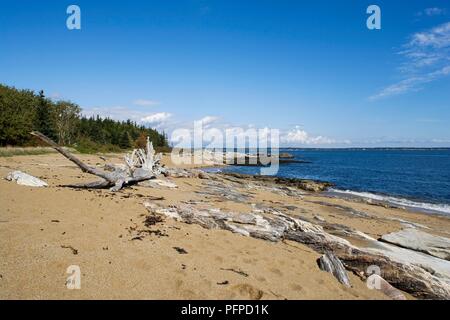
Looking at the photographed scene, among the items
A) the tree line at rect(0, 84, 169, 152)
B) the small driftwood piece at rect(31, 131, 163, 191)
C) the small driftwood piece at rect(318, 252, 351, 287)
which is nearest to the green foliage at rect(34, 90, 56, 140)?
the tree line at rect(0, 84, 169, 152)

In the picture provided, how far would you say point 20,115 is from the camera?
147 feet

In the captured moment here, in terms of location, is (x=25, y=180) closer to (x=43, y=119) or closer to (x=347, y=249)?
(x=347, y=249)

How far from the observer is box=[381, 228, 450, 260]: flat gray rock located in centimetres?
977

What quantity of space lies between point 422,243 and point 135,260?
987 centimetres

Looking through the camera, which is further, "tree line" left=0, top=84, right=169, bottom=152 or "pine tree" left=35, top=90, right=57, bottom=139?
"pine tree" left=35, top=90, right=57, bottom=139

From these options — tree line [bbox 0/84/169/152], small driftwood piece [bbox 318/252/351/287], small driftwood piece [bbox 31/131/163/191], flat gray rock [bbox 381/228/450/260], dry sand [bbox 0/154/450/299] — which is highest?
tree line [bbox 0/84/169/152]

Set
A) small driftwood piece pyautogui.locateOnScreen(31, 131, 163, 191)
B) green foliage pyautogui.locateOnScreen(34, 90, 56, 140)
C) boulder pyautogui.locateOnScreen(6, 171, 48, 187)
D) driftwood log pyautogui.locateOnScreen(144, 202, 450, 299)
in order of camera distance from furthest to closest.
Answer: green foliage pyautogui.locateOnScreen(34, 90, 56, 140) < small driftwood piece pyautogui.locateOnScreen(31, 131, 163, 191) < boulder pyautogui.locateOnScreen(6, 171, 48, 187) < driftwood log pyautogui.locateOnScreen(144, 202, 450, 299)

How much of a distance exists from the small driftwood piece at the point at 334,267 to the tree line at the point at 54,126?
47.1m

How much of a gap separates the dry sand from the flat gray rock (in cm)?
420

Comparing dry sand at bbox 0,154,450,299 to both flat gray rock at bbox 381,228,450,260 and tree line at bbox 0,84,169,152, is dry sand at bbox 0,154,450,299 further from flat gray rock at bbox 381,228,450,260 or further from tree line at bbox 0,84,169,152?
tree line at bbox 0,84,169,152

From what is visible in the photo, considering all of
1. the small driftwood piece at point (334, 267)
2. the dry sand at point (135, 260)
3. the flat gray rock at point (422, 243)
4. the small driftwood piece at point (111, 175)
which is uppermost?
the small driftwood piece at point (111, 175)

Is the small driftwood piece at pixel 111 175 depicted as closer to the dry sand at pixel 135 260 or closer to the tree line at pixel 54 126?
the dry sand at pixel 135 260

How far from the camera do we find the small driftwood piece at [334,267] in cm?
702

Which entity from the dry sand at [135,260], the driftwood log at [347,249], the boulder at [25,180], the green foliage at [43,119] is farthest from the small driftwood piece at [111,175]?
the green foliage at [43,119]
